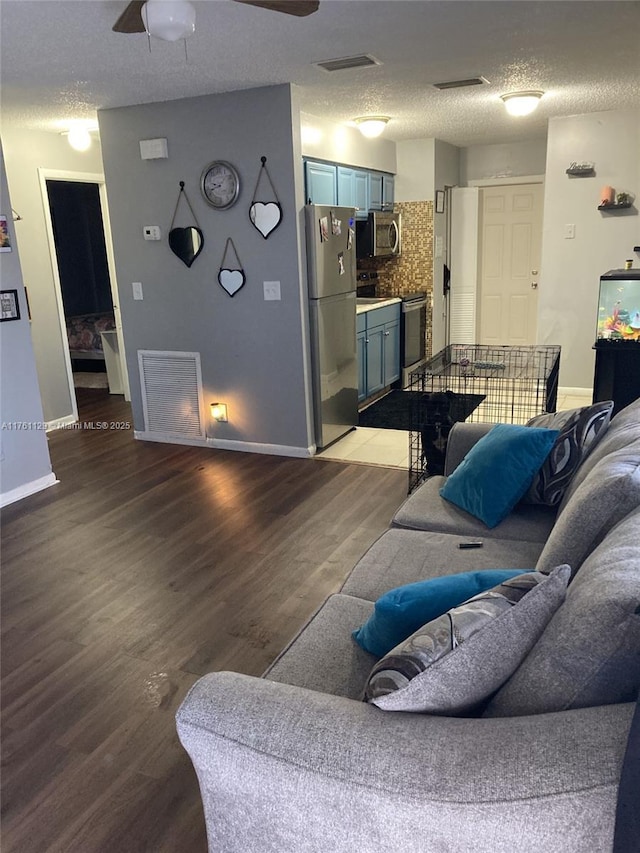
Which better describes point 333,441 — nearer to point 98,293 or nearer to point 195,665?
point 195,665

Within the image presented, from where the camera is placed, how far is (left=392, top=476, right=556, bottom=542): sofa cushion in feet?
7.50

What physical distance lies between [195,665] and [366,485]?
1.93 m

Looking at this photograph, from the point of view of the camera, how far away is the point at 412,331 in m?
6.79

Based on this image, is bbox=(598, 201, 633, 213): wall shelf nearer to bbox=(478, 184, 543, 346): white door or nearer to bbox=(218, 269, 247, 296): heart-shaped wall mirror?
bbox=(478, 184, 543, 346): white door

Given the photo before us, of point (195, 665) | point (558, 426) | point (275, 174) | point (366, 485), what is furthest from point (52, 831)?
point (275, 174)

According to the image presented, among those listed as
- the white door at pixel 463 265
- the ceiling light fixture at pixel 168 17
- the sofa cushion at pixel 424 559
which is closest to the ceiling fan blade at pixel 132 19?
the ceiling light fixture at pixel 168 17

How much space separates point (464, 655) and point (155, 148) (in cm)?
427

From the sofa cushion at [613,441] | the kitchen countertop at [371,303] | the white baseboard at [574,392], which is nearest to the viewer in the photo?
the sofa cushion at [613,441]

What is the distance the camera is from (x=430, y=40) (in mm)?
3148

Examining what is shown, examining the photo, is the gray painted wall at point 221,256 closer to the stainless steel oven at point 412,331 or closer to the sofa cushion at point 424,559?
the stainless steel oven at point 412,331

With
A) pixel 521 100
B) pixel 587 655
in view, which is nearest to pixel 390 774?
pixel 587 655

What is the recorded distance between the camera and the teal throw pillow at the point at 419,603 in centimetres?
148

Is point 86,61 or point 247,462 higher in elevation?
point 86,61

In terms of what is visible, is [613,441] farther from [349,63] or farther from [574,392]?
[574,392]
